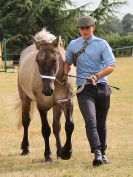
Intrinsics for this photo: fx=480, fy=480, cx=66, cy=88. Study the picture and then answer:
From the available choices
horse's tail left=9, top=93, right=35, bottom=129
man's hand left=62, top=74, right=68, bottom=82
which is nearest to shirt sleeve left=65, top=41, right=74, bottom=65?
man's hand left=62, top=74, right=68, bottom=82

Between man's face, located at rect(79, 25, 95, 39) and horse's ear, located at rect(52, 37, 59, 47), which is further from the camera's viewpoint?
horse's ear, located at rect(52, 37, 59, 47)

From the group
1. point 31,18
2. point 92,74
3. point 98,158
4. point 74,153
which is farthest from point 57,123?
point 31,18

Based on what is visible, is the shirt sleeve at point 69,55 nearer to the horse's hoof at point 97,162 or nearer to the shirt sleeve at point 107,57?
the shirt sleeve at point 107,57

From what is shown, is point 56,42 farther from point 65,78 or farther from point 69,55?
→ point 65,78

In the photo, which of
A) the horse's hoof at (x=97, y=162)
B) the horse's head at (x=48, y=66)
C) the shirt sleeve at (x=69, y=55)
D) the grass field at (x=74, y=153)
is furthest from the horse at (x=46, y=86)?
the horse's hoof at (x=97, y=162)

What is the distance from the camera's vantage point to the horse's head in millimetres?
6691

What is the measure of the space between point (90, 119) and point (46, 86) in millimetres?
763

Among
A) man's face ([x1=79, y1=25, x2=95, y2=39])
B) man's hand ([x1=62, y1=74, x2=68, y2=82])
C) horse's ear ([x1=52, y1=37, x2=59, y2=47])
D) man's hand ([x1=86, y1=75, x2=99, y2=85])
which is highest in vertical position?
man's face ([x1=79, y1=25, x2=95, y2=39])

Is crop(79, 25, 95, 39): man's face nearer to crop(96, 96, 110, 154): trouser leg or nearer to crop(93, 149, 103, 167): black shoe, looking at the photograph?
crop(96, 96, 110, 154): trouser leg

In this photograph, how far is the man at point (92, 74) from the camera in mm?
6605

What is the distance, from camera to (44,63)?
6.76 metres

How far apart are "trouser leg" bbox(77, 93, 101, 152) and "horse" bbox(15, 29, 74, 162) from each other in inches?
18.6

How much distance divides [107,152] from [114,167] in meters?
1.49

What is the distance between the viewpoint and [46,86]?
6.69m
